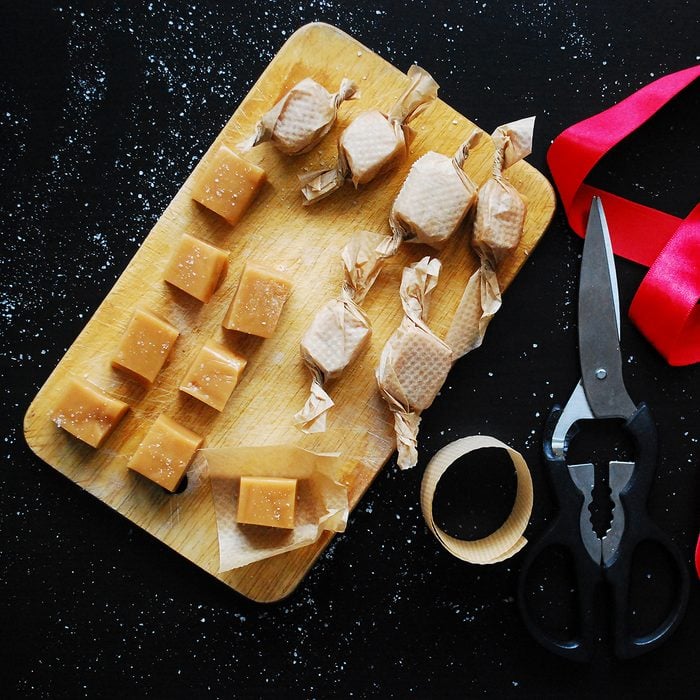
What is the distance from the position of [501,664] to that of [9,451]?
1.17 metres

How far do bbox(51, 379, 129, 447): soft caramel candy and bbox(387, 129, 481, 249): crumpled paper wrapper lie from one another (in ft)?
2.27

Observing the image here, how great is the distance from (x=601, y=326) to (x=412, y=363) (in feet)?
1.40

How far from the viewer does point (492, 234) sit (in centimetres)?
144

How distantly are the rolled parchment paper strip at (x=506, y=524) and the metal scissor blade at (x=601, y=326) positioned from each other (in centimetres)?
22

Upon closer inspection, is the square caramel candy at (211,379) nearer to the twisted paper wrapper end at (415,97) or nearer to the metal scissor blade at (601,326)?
the twisted paper wrapper end at (415,97)

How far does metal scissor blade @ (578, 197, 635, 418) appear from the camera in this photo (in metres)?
1.53

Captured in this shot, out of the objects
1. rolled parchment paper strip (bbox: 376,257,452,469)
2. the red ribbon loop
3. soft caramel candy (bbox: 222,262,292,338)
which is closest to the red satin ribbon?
the red ribbon loop

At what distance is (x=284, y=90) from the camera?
1489 millimetres

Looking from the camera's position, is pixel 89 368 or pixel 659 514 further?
pixel 659 514

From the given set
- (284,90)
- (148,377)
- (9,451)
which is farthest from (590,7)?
(9,451)

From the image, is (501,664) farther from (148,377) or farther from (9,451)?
(9,451)

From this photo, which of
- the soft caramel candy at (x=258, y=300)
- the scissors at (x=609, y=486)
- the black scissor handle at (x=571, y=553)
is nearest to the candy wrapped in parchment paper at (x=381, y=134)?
the soft caramel candy at (x=258, y=300)

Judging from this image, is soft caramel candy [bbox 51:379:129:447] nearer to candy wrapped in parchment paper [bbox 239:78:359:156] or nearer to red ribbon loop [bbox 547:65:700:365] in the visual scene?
candy wrapped in parchment paper [bbox 239:78:359:156]

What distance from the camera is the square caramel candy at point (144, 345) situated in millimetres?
1445
